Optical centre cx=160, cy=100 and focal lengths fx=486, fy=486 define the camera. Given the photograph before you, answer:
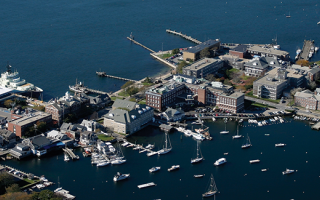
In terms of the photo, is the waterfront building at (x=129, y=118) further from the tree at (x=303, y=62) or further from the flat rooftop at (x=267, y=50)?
the flat rooftop at (x=267, y=50)

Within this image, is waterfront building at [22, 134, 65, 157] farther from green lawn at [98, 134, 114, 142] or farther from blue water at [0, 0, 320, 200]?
green lawn at [98, 134, 114, 142]

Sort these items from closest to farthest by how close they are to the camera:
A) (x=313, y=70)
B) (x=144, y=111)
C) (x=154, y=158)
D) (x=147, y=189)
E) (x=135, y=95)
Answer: (x=147, y=189) < (x=154, y=158) < (x=144, y=111) < (x=135, y=95) < (x=313, y=70)

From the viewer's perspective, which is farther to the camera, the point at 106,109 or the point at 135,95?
the point at 135,95

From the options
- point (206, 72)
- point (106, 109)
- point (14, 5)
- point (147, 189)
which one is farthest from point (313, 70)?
point (14, 5)

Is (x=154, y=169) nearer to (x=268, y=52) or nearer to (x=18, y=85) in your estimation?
(x=18, y=85)

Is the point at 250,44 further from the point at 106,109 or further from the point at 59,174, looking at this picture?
the point at 59,174

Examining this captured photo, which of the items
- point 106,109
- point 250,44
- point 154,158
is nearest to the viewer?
point 154,158

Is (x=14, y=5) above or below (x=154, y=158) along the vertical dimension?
above
